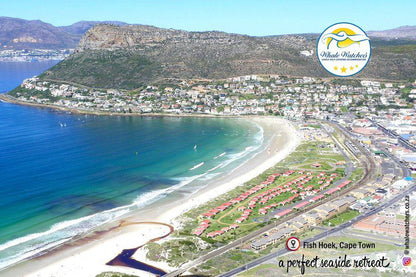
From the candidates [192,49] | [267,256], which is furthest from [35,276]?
[192,49]

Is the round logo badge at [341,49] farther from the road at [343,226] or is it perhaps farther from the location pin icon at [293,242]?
the location pin icon at [293,242]

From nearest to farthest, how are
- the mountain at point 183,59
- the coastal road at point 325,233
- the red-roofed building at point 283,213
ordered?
the coastal road at point 325,233, the red-roofed building at point 283,213, the mountain at point 183,59

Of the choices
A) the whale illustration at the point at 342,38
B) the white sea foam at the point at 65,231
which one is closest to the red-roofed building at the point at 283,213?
the white sea foam at the point at 65,231

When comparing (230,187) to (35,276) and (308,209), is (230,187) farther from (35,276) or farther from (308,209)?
(35,276)

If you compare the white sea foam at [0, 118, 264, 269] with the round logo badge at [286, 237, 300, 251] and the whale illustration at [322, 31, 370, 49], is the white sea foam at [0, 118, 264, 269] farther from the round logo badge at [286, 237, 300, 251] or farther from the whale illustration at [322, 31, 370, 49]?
the whale illustration at [322, 31, 370, 49]

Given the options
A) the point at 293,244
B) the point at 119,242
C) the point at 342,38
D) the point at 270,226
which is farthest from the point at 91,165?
the point at 342,38

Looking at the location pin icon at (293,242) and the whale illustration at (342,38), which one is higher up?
the whale illustration at (342,38)

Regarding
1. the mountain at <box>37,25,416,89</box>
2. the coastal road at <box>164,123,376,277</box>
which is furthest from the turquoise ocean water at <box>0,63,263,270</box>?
A: the mountain at <box>37,25,416,89</box>
